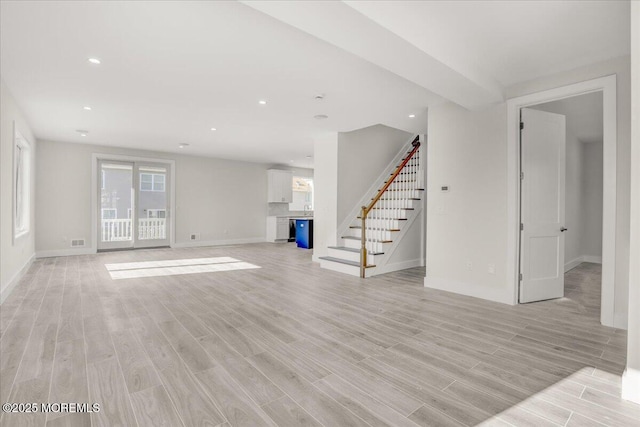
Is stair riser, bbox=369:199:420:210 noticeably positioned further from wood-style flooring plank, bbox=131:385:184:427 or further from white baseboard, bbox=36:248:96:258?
white baseboard, bbox=36:248:96:258

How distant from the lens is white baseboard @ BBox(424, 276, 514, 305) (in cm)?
384

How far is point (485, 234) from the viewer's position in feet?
13.2

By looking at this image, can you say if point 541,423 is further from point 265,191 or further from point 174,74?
point 265,191

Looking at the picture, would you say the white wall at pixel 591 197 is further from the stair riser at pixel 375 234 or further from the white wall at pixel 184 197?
the white wall at pixel 184 197

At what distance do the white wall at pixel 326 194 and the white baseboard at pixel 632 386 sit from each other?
4873 millimetres

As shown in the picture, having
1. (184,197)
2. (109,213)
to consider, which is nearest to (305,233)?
(184,197)

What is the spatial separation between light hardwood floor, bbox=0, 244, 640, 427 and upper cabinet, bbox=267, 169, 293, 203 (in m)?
6.60

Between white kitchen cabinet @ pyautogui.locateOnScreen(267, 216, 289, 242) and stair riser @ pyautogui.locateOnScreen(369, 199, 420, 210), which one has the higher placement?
stair riser @ pyautogui.locateOnScreen(369, 199, 420, 210)

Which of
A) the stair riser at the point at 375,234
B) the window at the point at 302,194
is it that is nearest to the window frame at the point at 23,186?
the stair riser at the point at 375,234

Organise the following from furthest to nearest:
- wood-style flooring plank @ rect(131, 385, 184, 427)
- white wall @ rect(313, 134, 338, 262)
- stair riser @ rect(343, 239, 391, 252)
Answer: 1. white wall @ rect(313, 134, 338, 262)
2. stair riser @ rect(343, 239, 391, 252)
3. wood-style flooring plank @ rect(131, 385, 184, 427)

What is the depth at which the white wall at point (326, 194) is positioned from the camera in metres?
6.53

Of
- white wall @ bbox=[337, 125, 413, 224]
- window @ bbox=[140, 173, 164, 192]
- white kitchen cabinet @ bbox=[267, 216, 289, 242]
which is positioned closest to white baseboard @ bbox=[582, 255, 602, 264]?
white wall @ bbox=[337, 125, 413, 224]

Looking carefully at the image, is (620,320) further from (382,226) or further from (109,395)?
(109,395)

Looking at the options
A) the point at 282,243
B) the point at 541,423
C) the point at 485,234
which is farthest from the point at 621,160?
the point at 282,243
